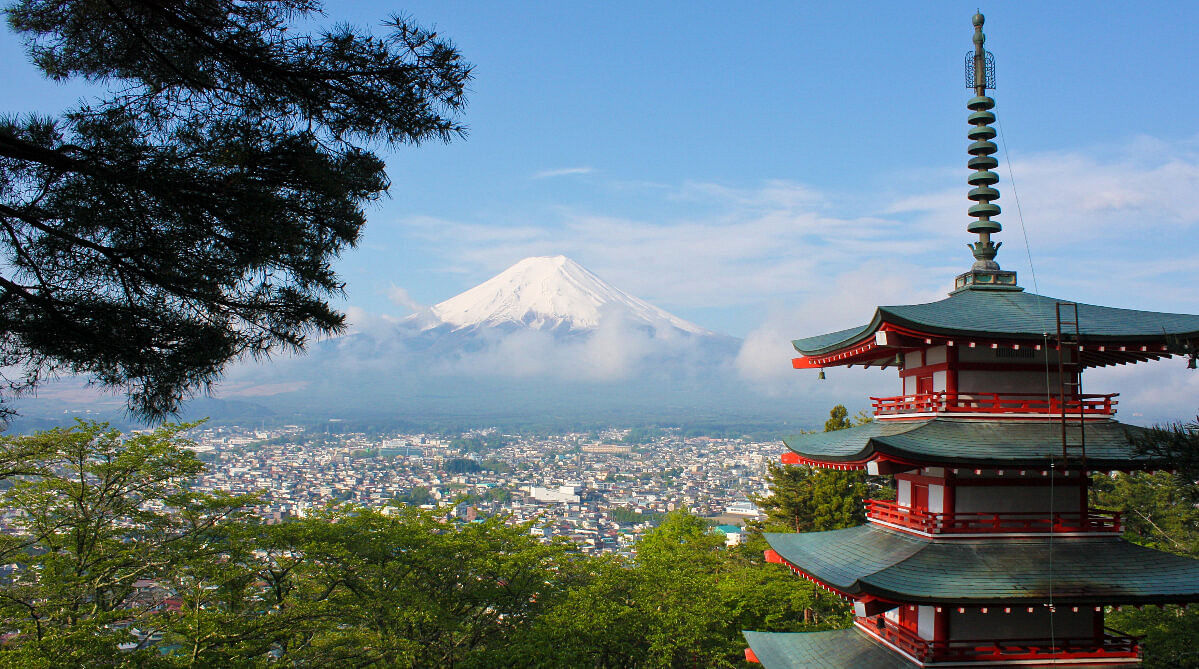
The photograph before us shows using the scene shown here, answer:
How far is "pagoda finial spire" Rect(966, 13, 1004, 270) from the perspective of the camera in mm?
10633

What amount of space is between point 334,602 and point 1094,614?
11.4m

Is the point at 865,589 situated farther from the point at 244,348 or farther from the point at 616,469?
the point at 616,469

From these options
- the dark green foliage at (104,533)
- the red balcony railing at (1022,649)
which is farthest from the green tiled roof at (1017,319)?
the dark green foliage at (104,533)

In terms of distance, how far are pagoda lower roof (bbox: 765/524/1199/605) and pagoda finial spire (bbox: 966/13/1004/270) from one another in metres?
3.94

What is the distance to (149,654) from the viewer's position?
31.3ft

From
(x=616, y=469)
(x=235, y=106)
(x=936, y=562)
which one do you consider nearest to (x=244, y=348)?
(x=235, y=106)

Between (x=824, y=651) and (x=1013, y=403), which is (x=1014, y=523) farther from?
(x=824, y=651)

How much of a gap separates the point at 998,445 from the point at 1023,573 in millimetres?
1411

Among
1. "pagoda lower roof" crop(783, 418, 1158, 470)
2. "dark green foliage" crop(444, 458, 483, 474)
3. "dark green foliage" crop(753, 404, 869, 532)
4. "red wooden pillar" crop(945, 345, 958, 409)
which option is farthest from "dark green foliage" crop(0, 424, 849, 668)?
"dark green foliage" crop(444, 458, 483, 474)

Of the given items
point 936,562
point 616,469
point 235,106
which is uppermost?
point 235,106

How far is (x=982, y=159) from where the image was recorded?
10.7 meters

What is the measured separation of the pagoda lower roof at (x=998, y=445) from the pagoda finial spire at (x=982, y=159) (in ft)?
8.71

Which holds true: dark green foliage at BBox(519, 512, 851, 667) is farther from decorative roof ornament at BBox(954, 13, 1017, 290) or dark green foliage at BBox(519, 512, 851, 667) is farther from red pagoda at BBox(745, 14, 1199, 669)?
decorative roof ornament at BBox(954, 13, 1017, 290)

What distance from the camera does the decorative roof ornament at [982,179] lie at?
10.6 meters
